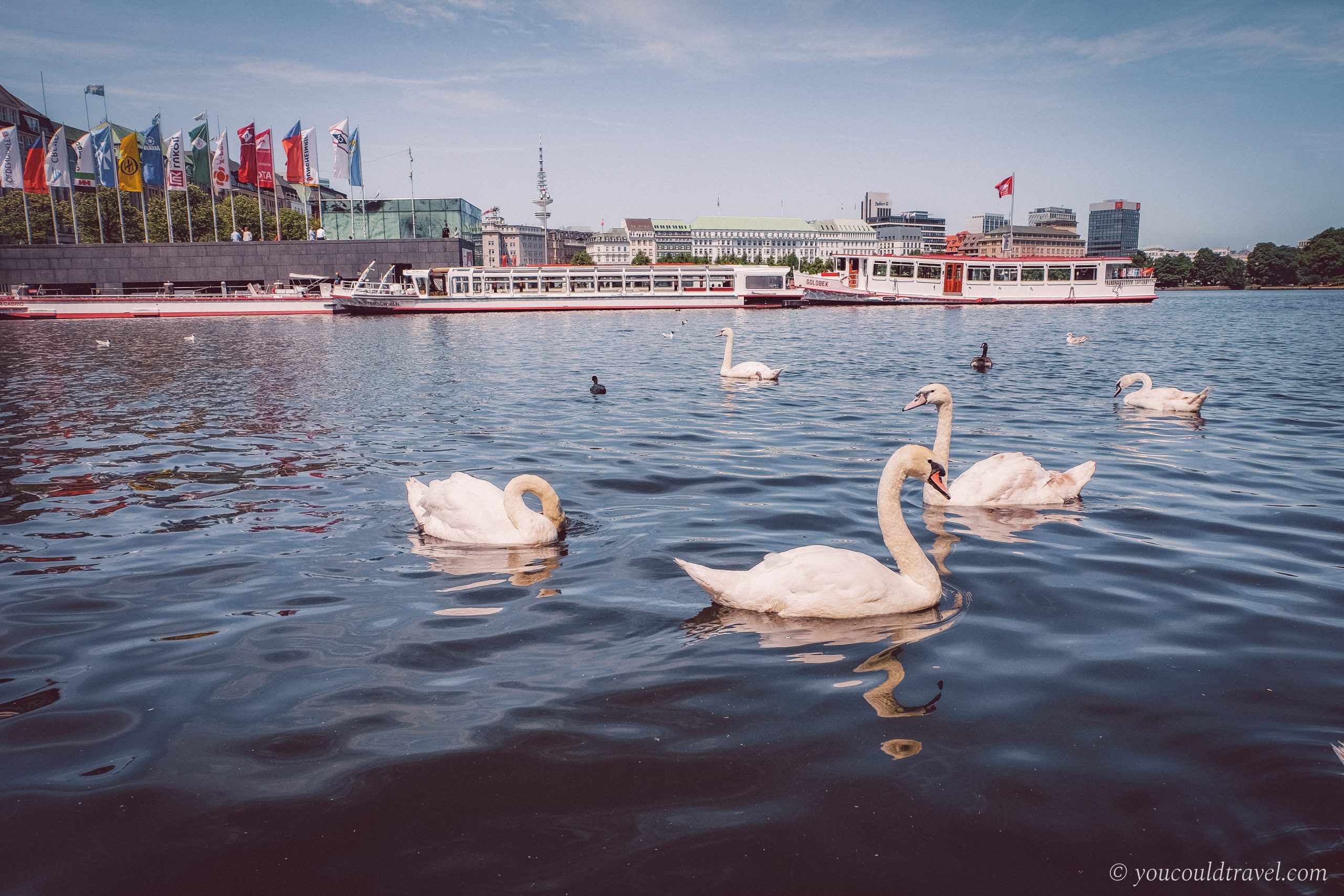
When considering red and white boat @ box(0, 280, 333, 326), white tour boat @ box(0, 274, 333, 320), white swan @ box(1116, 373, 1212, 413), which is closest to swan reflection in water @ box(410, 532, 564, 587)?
white swan @ box(1116, 373, 1212, 413)

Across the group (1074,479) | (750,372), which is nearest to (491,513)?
(1074,479)

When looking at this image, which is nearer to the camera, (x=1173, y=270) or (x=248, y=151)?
(x=248, y=151)

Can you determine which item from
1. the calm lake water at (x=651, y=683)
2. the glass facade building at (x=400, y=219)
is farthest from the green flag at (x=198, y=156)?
the calm lake water at (x=651, y=683)

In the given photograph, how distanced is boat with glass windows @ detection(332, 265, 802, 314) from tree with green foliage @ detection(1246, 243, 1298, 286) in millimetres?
113049

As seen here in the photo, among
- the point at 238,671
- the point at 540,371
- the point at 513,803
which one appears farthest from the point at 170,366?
the point at 513,803

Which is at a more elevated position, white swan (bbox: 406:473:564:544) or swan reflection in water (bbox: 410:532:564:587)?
white swan (bbox: 406:473:564:544)

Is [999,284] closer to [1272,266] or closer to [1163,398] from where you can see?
[1163,398]

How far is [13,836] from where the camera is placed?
290cm

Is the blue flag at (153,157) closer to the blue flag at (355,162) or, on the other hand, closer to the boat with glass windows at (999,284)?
the blue flag at (355,162)

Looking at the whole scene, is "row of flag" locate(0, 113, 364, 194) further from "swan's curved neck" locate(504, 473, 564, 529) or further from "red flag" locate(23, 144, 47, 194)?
"swan's curved neck" locate(504, 473, 564, 529)

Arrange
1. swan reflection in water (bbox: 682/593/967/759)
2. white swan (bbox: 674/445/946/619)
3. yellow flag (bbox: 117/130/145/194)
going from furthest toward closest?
yellow flag (bbox: 117/130/145/194) < white swan (bbox: 674/445/946/619) < swan reflection in water (bbox: 682/593/967/759)

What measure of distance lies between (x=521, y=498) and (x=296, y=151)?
5700cm

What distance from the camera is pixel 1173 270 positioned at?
477 feet

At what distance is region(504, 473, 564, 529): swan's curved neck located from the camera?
6277 mm
